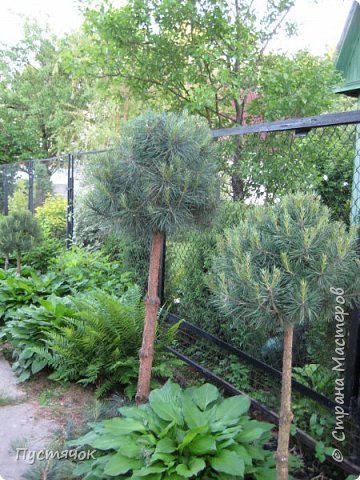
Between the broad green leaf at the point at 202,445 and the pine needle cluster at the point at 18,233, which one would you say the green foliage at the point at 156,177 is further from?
the pine needle cluster at the point at 18,233

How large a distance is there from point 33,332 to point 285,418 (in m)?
2.54

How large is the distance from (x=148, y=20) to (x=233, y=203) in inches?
160

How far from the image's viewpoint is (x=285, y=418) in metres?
2.19

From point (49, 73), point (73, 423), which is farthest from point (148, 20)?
point (49, 73)

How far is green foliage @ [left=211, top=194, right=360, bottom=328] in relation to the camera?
1962mm

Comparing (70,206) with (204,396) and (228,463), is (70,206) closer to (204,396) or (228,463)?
(204,396)

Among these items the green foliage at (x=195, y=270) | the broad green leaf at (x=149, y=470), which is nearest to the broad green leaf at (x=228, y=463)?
the broad green leaf at (x=149, y=470)

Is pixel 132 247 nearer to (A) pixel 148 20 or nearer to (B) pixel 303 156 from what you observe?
(B) pixel 303 156

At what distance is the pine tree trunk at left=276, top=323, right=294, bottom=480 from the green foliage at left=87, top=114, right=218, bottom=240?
1.04 meters

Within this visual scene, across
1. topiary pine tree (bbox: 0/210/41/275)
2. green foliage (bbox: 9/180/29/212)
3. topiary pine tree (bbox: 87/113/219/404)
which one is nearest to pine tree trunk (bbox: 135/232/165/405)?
topiary pine tree (bbox: 87/113/219/404)

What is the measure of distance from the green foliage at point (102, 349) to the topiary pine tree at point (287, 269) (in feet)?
5.07

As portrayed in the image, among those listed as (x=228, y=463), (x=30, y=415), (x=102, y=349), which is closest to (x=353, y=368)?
(x=228, y=463)

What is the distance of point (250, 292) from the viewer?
6.54 feet

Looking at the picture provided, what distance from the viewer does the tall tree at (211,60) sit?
19.9 feet
